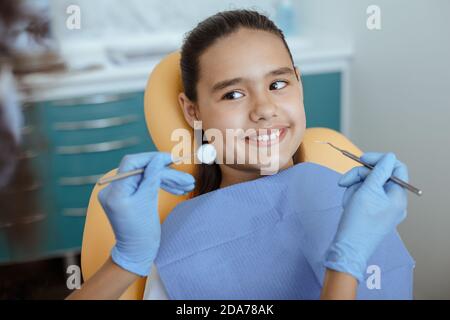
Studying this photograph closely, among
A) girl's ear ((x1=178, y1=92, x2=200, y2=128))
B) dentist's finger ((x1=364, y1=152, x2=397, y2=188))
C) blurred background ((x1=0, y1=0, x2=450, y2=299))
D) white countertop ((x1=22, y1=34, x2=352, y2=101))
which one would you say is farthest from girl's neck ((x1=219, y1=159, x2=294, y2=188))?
white countertop ((x1=22, y1=34, x2=352, y2=101))

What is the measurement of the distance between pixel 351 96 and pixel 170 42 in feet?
2.99

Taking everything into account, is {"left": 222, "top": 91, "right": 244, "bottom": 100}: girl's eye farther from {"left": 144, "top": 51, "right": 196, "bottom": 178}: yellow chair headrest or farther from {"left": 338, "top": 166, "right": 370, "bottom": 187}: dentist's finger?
{"left": 338, "top": 166, "right": 370, "bottom": 187}: dentist's finger

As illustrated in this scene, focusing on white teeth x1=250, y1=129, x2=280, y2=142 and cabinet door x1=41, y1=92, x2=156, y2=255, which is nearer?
white teeth x1=250, y1=129, x2=280, y2=142

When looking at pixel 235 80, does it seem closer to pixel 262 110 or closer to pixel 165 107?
pixel 262 110

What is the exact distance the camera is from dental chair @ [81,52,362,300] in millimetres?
1070

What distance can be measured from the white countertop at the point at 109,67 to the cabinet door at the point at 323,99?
36mm

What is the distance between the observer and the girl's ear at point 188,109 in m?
1.10

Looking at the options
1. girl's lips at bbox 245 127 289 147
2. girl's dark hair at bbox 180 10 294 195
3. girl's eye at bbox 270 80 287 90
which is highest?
girl's dark hair at bbox 180 10 294 195

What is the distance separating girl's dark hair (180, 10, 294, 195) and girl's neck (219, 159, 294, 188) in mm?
42

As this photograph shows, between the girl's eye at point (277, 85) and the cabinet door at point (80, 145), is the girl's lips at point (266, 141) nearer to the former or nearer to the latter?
the girl's eye at point (277, 85)

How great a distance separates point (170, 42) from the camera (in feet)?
7.96

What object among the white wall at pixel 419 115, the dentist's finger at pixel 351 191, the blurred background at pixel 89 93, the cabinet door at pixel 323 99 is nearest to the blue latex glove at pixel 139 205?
the dentist's finger at pixel 351 191

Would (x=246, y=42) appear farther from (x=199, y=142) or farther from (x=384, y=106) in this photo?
(x=384, y=106)
